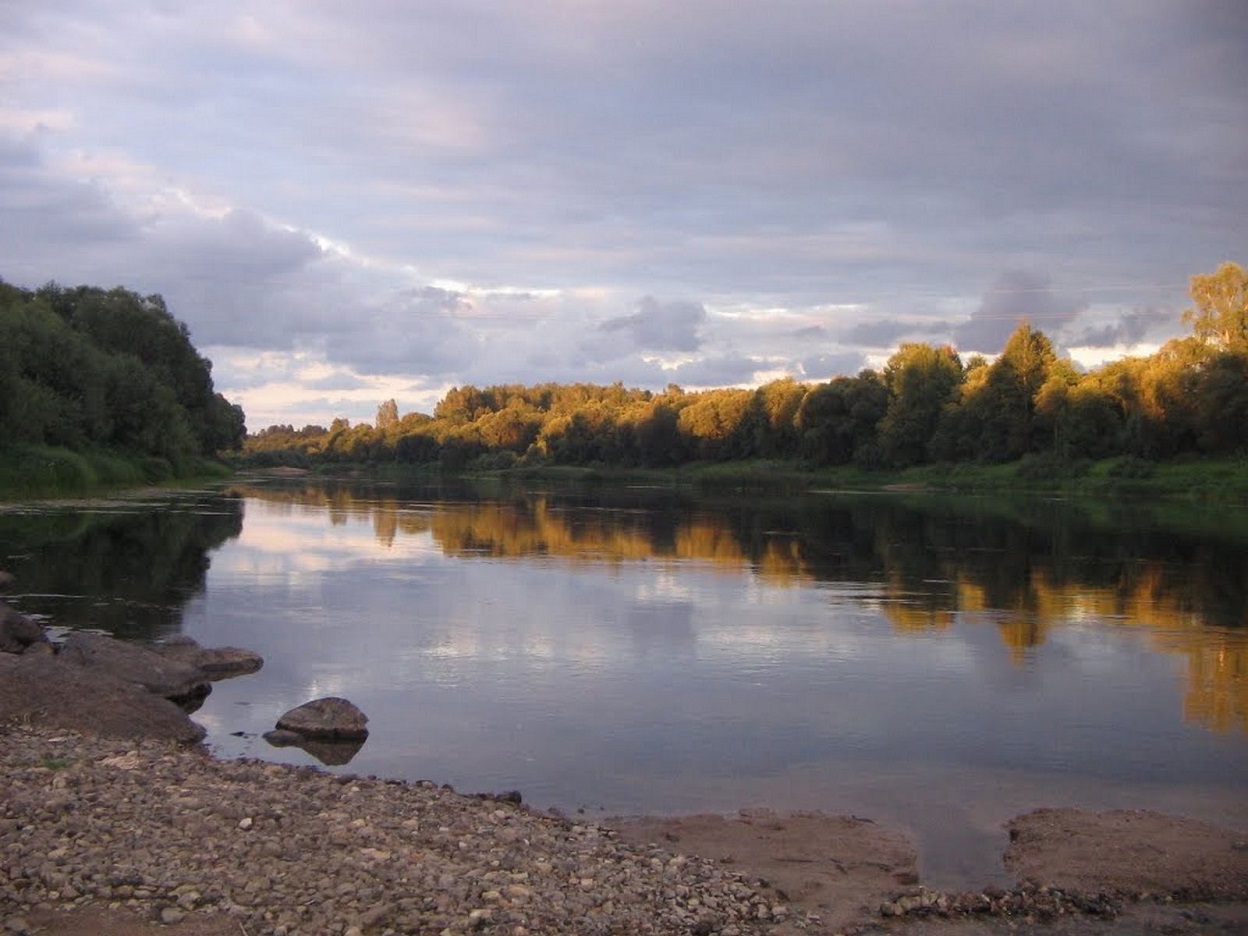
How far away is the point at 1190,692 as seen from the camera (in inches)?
697

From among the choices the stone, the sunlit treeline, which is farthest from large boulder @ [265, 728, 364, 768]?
the sunlit treeline

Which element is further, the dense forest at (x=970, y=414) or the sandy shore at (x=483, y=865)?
the dense forest at (x=970, y=414)

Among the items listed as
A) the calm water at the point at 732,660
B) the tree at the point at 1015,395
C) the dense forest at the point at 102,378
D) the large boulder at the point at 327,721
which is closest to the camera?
the calm water at the point at 732,660

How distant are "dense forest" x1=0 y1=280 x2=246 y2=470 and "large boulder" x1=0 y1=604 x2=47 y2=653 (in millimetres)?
36070

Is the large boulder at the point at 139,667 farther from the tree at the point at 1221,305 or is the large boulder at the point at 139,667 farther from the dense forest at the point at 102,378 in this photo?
the tree at the point at 1221,305

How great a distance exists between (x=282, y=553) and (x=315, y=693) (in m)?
21.7

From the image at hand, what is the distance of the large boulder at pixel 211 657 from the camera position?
17812mm

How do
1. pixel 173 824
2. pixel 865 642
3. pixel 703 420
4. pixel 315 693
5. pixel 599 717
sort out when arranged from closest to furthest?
pixel 173 824
pixel 599 717
pixel 315 693
pixel 865 642
pixel 703 420

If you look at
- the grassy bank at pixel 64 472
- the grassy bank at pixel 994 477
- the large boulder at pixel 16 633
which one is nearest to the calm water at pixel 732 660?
the large boulder at pixel 16 633

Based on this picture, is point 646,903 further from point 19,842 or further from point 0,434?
point 0,434

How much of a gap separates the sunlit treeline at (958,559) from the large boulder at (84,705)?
13.7m

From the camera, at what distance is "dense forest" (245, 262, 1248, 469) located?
281 feet

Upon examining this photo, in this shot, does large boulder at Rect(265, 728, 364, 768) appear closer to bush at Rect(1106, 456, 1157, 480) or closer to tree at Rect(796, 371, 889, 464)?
→ bush at Rect(1106, 456, 1157, 480)

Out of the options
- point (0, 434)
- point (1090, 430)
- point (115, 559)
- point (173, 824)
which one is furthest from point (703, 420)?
point (173, 824)
